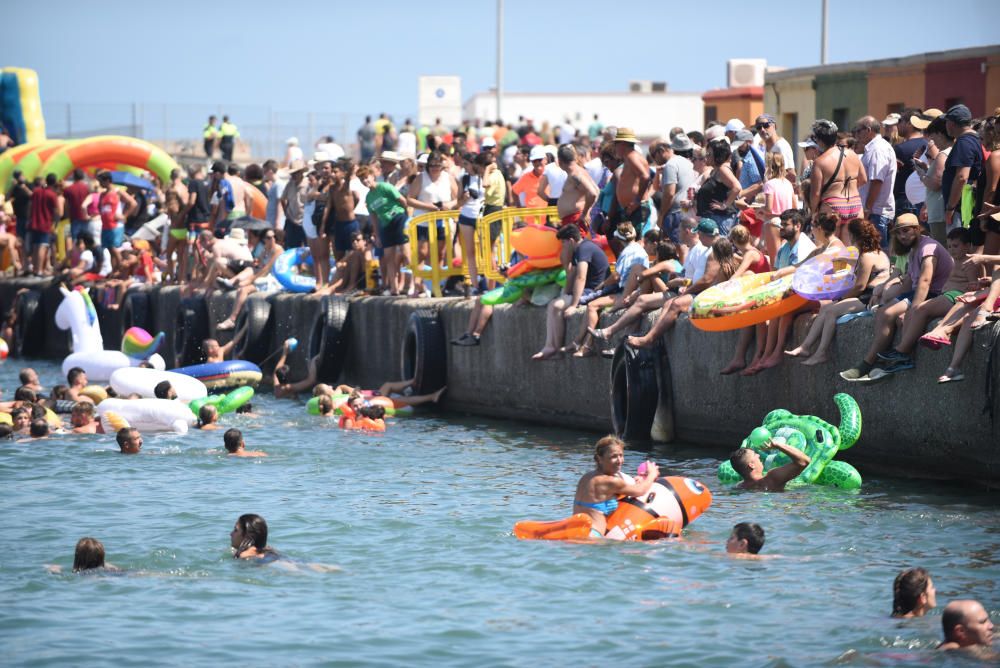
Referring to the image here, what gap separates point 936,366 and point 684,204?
500 cm

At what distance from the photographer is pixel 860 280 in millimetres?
13445

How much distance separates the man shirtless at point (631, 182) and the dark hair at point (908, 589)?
26.7 ft

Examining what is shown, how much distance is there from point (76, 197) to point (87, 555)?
19.2 m

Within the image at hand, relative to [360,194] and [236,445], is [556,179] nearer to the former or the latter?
[360,194]

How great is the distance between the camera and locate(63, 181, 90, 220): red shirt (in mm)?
28859

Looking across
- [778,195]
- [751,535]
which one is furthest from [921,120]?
[751,535]

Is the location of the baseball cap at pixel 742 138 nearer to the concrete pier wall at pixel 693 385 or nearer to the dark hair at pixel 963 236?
the concrete pier wall at pixel 693 385

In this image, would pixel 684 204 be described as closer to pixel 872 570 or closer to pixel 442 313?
pixel 442 313

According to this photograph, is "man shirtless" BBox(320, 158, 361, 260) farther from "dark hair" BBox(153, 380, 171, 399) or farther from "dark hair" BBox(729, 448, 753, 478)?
"dark hair" BBox(729, 448, 753, 478)

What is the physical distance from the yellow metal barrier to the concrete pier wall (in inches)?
18.0

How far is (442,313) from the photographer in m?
19.9

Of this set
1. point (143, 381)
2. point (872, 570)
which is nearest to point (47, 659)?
point (872, 570)

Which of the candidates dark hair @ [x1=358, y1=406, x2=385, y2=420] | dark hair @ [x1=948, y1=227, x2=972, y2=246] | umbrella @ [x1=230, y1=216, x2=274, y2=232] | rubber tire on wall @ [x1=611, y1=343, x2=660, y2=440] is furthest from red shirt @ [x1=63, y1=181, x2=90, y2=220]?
dark hair @ [x1=948, y1=227, x2=972, y2=246]

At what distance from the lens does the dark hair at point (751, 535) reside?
35.2 ft
